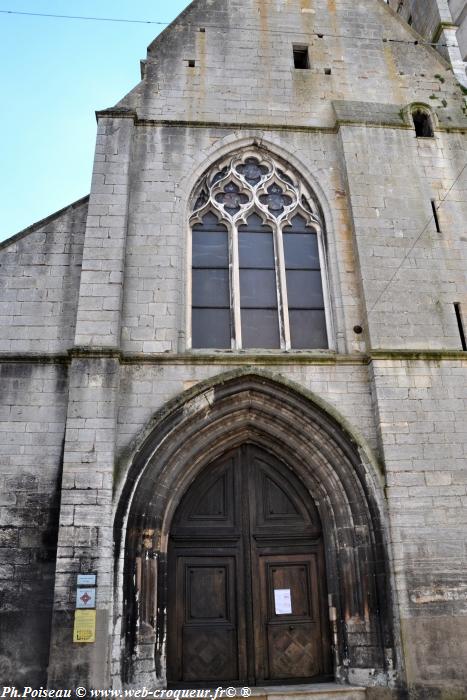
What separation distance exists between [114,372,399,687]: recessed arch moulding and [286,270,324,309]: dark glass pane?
56.6 inches

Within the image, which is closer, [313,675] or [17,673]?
[17,673]

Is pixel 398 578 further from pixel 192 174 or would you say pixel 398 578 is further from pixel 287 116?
pixel 287 116

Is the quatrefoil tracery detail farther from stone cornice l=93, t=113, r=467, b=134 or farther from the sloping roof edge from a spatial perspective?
the sloping roof edge

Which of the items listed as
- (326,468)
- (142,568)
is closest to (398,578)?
(326,468)

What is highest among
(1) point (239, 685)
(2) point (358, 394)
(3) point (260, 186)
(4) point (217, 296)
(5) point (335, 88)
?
(5) point (335, 88)

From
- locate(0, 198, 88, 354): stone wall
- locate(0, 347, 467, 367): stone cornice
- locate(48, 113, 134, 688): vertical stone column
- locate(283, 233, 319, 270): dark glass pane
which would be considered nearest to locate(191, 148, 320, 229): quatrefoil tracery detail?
locate(283, 233, 319, 270): dark glass pane

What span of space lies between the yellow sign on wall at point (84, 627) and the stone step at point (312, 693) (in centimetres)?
172

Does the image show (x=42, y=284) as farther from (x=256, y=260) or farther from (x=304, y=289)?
(x=304, y=289)

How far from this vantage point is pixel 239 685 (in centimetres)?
667

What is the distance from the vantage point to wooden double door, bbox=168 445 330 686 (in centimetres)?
677

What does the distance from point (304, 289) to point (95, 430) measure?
3.42 metres

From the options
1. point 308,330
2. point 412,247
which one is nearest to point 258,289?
point 308,330

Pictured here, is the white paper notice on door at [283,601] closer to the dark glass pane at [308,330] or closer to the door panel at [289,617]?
the door panel at [289,617]

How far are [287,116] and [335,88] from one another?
1.04 metres
